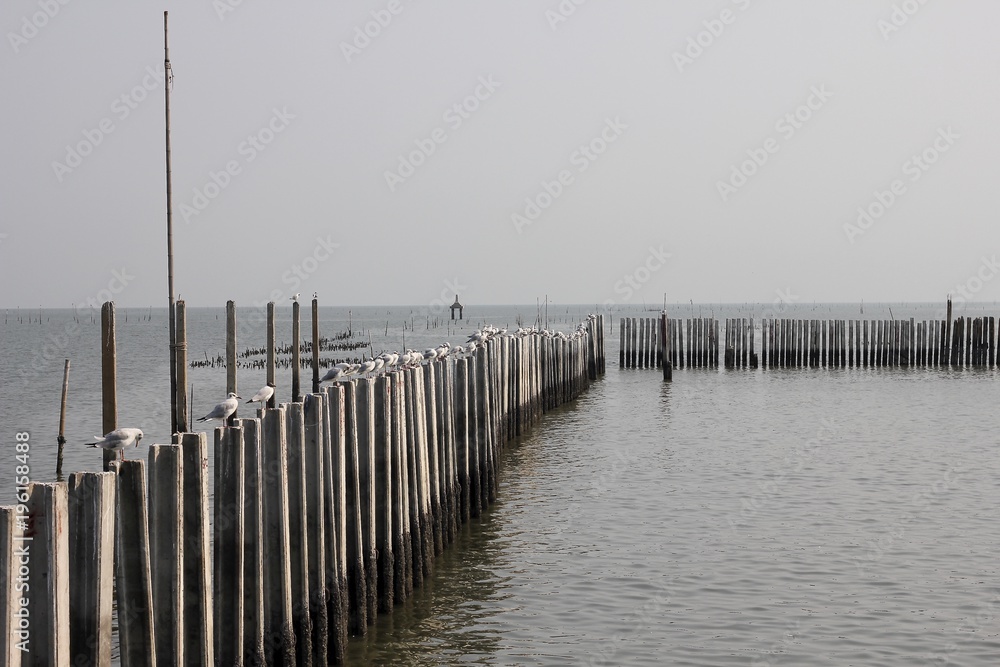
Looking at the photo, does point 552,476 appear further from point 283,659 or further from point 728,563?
point 283,659

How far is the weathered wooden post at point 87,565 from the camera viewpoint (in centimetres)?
449

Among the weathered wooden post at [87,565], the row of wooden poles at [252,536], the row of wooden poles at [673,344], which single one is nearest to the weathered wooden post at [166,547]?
the row of wooden poles at [252,536]

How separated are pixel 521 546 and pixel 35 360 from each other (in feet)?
167

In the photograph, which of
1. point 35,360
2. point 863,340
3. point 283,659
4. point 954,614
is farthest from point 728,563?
point 35,360

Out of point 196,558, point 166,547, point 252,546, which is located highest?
point 166,547

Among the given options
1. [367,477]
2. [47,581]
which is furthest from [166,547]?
[367,477]

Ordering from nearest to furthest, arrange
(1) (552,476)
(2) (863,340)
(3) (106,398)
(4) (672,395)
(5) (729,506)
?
(3) (106,398), (5) (729,506), (1) (552,476), (4) (672,395), (2) (863,340)

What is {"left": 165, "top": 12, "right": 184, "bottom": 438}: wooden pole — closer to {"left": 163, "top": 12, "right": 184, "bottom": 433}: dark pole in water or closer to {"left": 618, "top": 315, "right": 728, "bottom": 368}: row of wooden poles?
{"left": 163, "top": 12, "right": 184, "bottom": 433}: dark pole in water

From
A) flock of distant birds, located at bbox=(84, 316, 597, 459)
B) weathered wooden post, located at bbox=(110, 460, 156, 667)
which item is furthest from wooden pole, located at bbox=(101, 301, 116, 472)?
weathered wooden post, located at bbox=(110, 460, 156, 667)

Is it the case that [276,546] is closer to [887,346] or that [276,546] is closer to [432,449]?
[432,449]

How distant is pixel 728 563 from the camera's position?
995 cm

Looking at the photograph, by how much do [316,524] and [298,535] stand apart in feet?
0.70

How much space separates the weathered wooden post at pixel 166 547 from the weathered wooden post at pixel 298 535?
5.04 ft

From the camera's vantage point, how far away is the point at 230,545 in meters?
5.86
